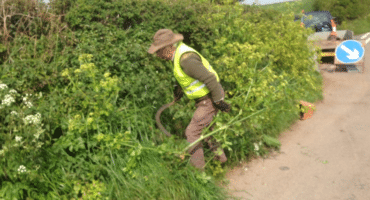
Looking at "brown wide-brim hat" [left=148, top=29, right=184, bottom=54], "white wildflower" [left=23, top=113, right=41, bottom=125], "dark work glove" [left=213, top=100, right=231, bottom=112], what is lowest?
"dark work glove" [left=213, top=100, right=231, bottom=112]

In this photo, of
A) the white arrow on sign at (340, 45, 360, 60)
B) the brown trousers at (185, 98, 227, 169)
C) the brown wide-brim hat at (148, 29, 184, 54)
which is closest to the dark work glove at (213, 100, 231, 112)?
the brown trousers at (185, 98, 227, 169)

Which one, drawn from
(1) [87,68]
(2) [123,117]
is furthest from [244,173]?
(1) [87,68]

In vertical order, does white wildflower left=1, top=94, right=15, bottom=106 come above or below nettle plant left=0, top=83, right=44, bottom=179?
above

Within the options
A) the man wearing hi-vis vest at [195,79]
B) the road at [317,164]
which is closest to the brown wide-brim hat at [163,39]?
the man wearing hi-vis vest at [195,79]

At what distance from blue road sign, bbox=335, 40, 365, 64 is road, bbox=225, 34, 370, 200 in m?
3.40

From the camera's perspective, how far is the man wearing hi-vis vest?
13.2 ft

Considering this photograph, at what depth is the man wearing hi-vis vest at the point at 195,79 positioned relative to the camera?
13.2 feet

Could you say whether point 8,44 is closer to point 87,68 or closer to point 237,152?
point 87,68

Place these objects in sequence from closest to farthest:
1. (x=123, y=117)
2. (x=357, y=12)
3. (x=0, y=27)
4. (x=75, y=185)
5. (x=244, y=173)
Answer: (x=75, y=185) → (x=123, y=117) → (x=244, y=173) → (x=0, y=27) → (x=357, y=12)

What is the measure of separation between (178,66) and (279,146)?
2.57 meters

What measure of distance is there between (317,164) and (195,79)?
7.63 ft

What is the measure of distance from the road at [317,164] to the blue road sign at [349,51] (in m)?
3.40

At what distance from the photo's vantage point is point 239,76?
5484 mm

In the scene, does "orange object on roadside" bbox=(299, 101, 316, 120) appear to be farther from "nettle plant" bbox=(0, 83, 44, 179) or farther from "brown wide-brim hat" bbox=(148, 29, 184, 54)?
"nettle plant" bbox=(0, 83, 44, 179)
